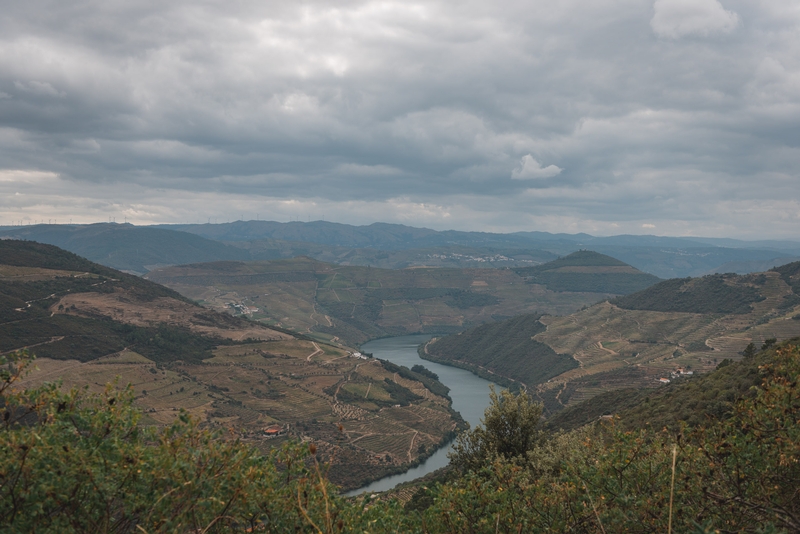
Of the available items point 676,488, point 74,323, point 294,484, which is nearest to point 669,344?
point 676,488

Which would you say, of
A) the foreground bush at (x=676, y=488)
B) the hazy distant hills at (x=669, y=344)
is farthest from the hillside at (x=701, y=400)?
the hazy distant hills at (x=669, y=344)

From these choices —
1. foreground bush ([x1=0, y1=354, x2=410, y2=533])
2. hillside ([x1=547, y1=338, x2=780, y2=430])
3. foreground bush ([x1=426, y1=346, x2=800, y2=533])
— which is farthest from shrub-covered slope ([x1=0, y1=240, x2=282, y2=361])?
foreground bush ([x1=426, y1=346, x2=800, y2=533])

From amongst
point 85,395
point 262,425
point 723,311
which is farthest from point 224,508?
point 723,311

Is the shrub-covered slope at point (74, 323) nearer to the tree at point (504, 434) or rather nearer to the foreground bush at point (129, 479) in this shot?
the tree at point (504, 434)

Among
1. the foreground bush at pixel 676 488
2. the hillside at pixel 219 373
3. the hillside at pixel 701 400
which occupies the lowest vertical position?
the hillside at pixel 219 373

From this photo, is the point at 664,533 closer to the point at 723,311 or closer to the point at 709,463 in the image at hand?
the point at 709,463

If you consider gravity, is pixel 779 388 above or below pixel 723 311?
above
